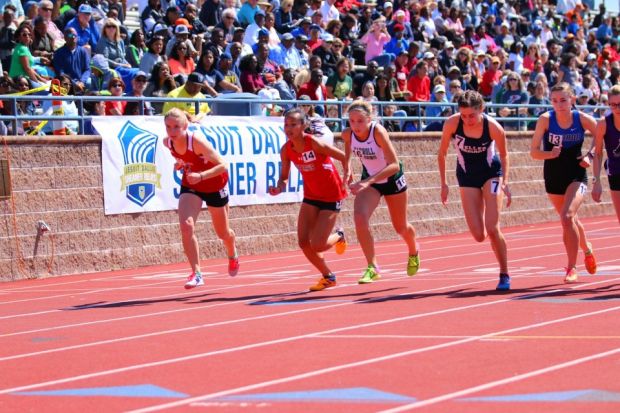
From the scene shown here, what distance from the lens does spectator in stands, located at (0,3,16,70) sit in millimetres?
19438

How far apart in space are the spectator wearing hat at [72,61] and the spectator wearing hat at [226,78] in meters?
2.64

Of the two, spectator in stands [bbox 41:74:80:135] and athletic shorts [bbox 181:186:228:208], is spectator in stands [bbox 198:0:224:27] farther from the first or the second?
athletic shorts [bbox 181:186:228:208]

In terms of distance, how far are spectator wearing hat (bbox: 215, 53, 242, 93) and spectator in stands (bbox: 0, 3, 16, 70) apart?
12.3 ft

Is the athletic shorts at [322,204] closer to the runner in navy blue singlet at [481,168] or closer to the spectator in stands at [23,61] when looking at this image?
the runner in navy blue singlet at [481,168]

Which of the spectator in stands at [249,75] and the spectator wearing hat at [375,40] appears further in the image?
the spectator wearing hat at [375,40]

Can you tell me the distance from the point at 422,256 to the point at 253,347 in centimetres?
974

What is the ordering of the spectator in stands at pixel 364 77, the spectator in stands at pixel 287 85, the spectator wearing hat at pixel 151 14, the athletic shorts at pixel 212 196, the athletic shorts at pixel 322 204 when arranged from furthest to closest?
1. the spectator in stands at pixel 364 77
2. the spectator wearing hat at pixel 151 14
3. the spectator in stands at pixel 287 85
4. the athletic shorts at pixel 212 196
5. the athletic shorts at pixel 322 204

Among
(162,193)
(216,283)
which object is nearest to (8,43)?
(162,193)

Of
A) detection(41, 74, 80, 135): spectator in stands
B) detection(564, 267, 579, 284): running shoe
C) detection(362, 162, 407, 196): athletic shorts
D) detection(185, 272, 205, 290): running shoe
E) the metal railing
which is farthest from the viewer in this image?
detection(41, 74, 80, 135): spectator in stands

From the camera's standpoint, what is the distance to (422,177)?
81.6ft

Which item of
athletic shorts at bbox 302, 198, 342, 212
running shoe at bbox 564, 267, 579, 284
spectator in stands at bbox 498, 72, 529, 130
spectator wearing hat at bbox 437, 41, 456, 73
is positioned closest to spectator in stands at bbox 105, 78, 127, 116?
athletic shorts at bbox 302, 198, 342, 212

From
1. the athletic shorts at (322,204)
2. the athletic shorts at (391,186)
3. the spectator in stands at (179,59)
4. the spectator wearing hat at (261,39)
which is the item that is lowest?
the athletic shorts at (322,204)

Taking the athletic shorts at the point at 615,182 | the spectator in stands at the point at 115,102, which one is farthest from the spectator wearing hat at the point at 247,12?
the athletic shorts at the point at 615,182

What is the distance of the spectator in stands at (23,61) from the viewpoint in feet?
61.9
